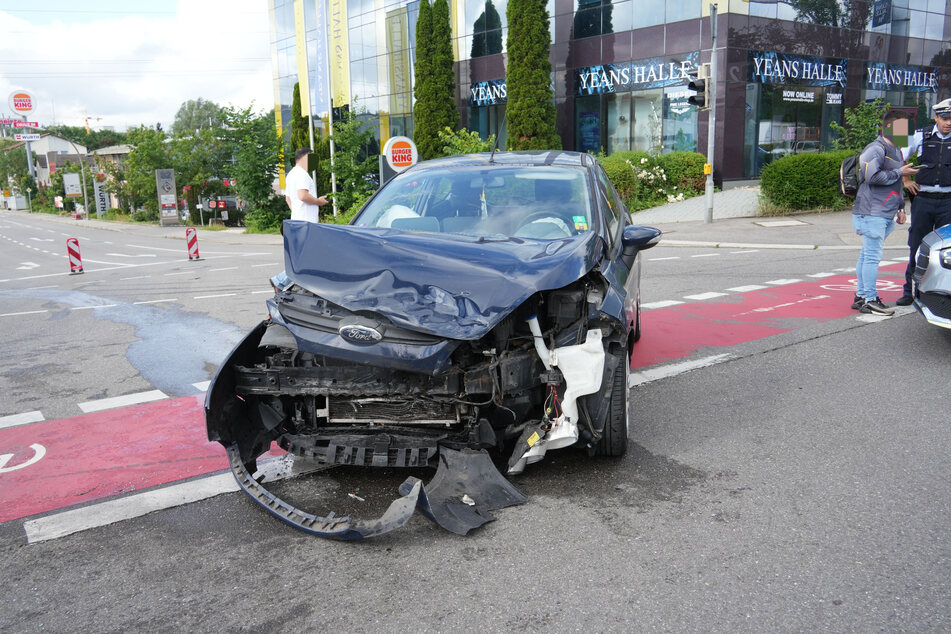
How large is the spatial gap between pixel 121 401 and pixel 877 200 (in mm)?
7289

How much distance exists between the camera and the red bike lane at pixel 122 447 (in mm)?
3990

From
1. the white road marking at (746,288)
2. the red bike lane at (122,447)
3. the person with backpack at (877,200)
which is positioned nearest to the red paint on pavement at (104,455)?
the red bike lane at (122,447)

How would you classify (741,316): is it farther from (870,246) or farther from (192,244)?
(192,244)

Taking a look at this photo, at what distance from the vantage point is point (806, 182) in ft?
62.2

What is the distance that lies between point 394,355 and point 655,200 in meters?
21.8

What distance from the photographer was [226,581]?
2982 mm

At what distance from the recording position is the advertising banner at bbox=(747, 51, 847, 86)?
79.8 feet

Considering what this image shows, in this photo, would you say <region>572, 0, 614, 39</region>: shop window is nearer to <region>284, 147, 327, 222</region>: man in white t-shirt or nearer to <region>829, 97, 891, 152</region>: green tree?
<region>829, 97, 891, 152</region>: green tree

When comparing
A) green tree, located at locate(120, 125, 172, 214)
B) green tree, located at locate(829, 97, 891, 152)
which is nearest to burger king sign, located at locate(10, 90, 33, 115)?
green tree, located at locate(120, 125, 172, 214)

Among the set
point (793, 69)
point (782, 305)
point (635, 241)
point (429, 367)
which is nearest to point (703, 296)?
point (782, 305)

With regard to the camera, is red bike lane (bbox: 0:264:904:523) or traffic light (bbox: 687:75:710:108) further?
traffic light (bbox: 687:75:710:108)

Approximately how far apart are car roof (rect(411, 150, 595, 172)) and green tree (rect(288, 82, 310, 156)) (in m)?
30.0

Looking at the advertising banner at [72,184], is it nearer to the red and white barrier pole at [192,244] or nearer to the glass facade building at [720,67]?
the glass facade building at [720,67]

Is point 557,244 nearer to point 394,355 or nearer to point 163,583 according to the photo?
point 394,355
